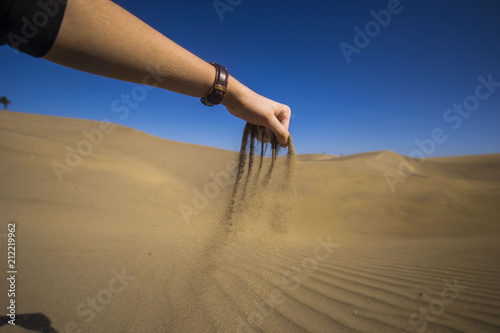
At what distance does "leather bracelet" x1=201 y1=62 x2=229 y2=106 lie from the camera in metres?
1.13

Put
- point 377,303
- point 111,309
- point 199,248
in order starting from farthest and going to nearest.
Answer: point 199,248
point 377,303
point 111,309

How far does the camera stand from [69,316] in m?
1.94

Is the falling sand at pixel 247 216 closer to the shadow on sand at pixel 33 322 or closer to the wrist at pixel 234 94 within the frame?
the wrist at pixel 234 94

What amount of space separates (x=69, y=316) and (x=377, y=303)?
291 cm

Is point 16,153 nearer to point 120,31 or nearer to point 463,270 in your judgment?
point 120,31

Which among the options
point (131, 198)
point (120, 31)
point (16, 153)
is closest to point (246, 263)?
point (120, 31)

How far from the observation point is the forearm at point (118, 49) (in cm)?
70
